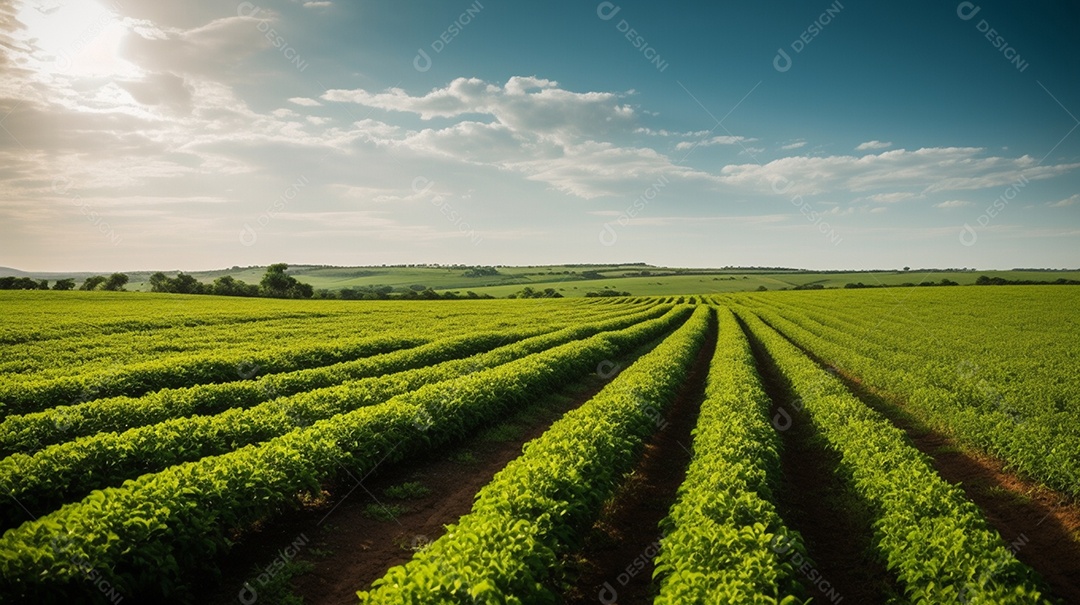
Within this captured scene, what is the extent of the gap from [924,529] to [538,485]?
614 cm

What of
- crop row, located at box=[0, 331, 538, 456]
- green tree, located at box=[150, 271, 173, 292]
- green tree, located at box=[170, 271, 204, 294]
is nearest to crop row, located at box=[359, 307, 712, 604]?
crop row, located at box=[0, 331, 538, 456]

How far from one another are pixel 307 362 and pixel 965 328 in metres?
49.2

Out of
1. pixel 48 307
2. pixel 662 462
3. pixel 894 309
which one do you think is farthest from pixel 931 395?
pixel 48 307

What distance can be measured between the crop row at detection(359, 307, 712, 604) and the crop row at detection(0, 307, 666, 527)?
635cm

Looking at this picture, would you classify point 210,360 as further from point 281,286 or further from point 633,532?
point 281,286

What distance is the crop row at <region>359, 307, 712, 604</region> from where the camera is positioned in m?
6.30

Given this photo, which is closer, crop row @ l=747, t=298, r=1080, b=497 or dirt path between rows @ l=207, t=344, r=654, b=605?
dirt path between rows @ l=207, t=344, r=654, b=605

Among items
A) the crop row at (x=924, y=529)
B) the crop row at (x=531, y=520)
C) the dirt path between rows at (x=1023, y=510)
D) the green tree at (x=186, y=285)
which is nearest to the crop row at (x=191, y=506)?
the crop row at (x=531, y=520)

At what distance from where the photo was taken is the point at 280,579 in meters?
8.88

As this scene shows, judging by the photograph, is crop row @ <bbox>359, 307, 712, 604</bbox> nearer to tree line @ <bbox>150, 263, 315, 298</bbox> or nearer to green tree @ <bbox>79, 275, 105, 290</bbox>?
tree line @ <bbox>150, 263, 315, 298</bbox>

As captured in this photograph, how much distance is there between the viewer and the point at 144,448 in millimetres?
11562

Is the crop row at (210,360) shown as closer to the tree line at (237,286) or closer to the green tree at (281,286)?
the tree line at (237,286)

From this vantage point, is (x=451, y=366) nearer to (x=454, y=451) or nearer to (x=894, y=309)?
(x=454, y=451)

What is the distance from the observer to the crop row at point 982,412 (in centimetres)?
1287
